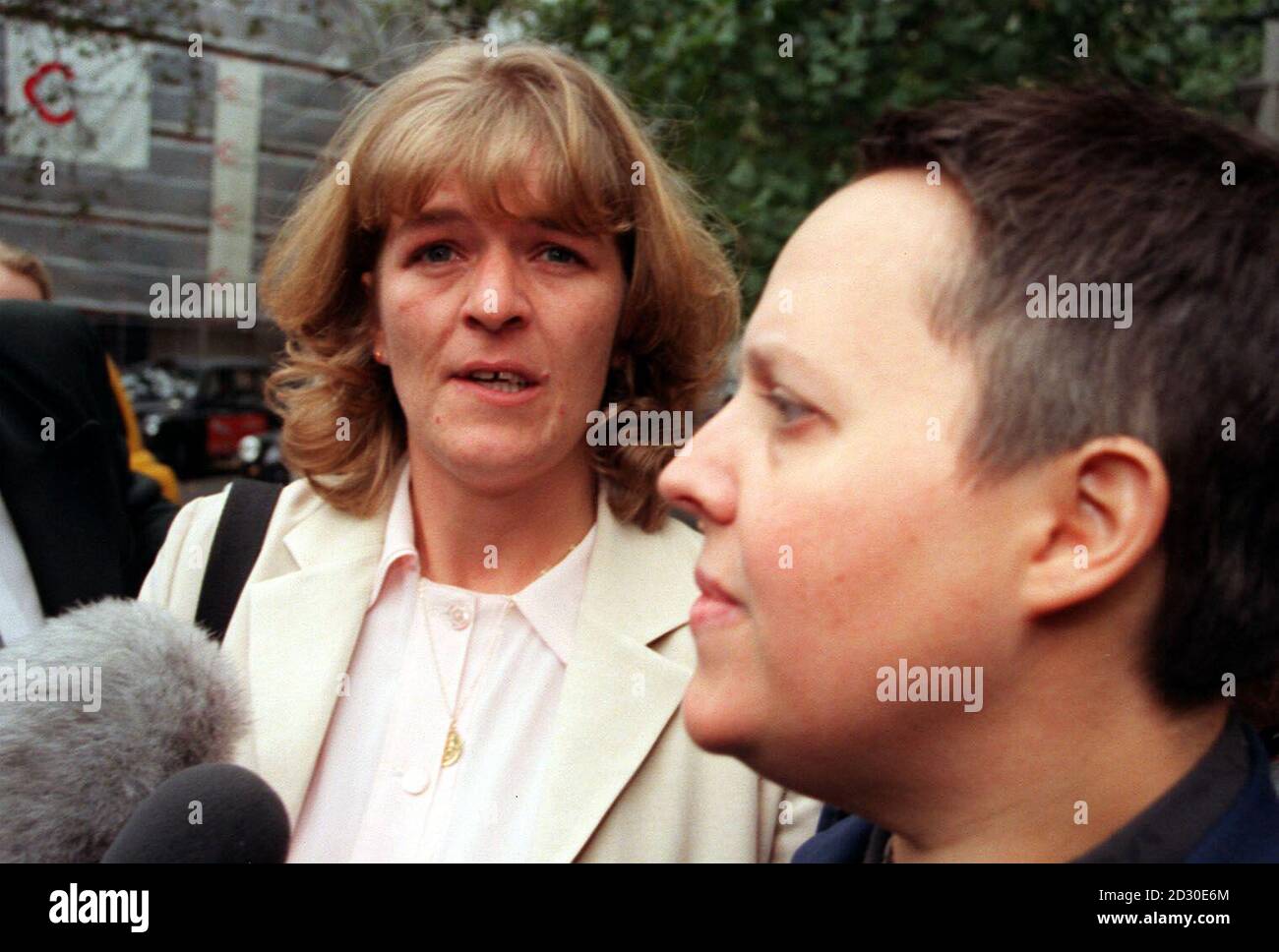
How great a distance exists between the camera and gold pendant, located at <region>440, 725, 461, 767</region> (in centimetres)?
197

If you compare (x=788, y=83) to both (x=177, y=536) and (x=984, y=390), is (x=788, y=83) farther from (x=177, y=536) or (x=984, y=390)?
(x=984, y=390)

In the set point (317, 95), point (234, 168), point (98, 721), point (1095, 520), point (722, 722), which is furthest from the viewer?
point (234, 168)

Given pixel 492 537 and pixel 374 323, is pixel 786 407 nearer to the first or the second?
pixel 492 537

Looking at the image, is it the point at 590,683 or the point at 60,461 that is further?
the point at 60,461

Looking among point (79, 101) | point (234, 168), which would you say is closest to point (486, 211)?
point (79, 101)

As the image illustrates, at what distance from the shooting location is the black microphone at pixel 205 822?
128 centimetres

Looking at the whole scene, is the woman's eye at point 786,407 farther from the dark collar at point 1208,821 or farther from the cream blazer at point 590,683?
the cream blazer at point 590,683

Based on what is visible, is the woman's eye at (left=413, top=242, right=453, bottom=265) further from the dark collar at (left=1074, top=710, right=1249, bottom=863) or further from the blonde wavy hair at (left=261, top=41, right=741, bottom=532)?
the dark collar at (left=1074, top=710, right=1249, bottom=863)

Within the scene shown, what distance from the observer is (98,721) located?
139 centimetres

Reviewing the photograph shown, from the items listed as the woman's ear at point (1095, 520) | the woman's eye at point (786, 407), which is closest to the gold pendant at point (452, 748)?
the woman's eye at point (786, 407)

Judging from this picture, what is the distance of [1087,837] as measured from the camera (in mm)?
1163

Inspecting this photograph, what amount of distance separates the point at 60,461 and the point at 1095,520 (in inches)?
78.6
